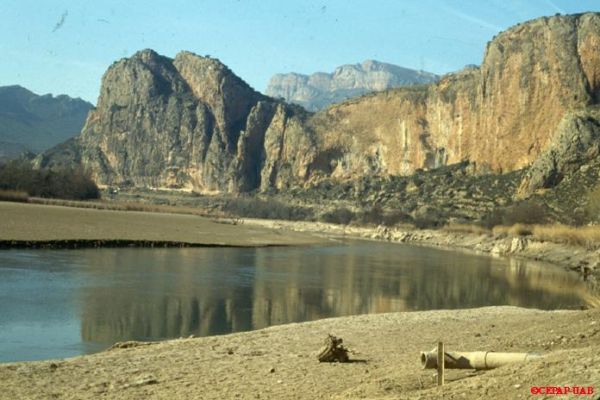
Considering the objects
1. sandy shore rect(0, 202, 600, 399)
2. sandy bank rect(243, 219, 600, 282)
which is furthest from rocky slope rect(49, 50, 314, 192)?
sandy shore rect(0, 202, 600, 399)

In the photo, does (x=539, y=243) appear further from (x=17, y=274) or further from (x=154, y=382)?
(x=154, y=382)

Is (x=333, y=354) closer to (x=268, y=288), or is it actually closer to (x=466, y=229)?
(x=268, y=288)

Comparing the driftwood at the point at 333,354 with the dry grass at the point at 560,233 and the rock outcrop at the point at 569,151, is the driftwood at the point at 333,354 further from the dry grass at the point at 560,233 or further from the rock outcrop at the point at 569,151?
the rock outcrop at the point at 569,151

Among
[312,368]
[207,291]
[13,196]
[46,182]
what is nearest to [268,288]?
[207,291]

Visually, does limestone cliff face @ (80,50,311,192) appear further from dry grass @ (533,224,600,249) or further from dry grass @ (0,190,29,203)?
dry grass @ (533,224,600,249)

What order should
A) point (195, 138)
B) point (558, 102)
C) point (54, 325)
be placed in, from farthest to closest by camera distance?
point (195, 138) < point (558, 102) < point (54, 325)

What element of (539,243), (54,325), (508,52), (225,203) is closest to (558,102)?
(508,52)

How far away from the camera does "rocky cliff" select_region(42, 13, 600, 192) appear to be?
99.7 metres

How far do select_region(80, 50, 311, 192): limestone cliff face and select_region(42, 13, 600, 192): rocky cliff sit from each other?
0.29 meters

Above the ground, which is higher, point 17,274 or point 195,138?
point 195,138

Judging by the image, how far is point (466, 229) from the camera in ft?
262

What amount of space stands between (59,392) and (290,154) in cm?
15476

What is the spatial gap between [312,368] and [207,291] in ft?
49.8

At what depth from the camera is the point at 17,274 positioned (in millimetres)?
27734
